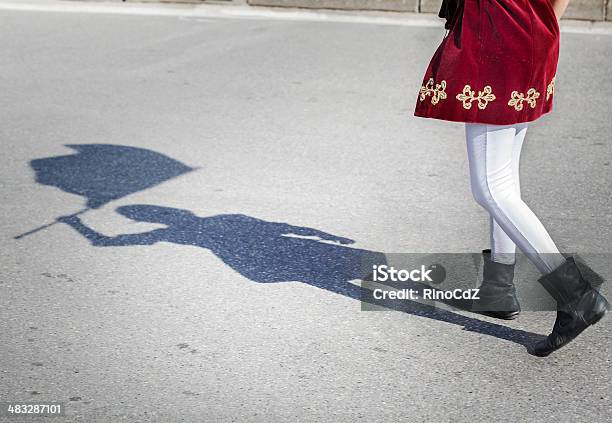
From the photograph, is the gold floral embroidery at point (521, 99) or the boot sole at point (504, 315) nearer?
the gold floral embroidery at point (521, 99)

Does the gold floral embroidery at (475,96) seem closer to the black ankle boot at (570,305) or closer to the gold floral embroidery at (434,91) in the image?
the gold floral embroidery at (434,91)

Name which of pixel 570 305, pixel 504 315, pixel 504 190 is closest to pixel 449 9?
pixel 504 190

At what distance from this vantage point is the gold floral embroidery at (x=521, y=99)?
4004 mm

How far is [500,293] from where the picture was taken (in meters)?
4.48

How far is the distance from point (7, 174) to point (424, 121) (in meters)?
2.99

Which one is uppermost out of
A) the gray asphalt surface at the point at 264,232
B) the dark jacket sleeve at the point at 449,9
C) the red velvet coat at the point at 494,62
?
Answer: the dark jacket sleeve at the point at 449,9

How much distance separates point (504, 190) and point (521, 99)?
0.35 meters

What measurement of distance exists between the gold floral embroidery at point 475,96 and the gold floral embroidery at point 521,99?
77 mm

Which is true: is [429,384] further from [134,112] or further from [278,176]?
[134,112]

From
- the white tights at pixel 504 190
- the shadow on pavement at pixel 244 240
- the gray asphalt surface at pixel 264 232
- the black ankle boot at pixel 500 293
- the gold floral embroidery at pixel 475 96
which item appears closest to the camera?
the gray asphalt surface at pixel 264 232

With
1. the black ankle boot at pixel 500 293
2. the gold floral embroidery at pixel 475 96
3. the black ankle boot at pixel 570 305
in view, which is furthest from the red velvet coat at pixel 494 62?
the black ankle boot at pixel 500 293

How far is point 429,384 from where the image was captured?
3.90 metres

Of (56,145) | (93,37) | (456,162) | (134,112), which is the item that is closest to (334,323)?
(456,162)

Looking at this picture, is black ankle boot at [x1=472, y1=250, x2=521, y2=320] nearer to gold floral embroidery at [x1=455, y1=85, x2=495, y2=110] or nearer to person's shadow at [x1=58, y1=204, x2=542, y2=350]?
person's shadow at [x1=58, y1=204, x2=542, y2=350]
